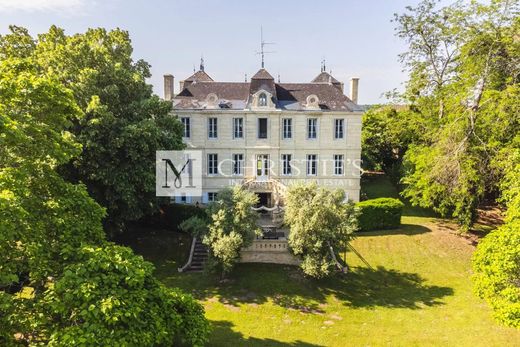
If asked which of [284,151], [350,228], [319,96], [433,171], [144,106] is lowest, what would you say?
[350,228]

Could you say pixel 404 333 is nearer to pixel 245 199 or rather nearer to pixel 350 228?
pixel 350 228

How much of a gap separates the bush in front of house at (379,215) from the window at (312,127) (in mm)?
8359

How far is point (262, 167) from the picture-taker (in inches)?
1305

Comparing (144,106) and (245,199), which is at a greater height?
(144,106)

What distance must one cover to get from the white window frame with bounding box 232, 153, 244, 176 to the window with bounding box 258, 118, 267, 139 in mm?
2542

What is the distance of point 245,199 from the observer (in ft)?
66.3

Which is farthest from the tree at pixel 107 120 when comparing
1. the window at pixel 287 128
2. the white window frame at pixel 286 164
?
the white window frame at pixel 286 164

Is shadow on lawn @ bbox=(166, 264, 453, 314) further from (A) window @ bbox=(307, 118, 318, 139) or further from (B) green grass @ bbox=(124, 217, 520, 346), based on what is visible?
(A) window @ bbox=(307, 118, 318, 139)

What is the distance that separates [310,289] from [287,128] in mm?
16267

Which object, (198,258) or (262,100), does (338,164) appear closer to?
(262,100)

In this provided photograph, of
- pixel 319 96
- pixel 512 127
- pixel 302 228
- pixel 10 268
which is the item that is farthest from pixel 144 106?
pixel 512 127

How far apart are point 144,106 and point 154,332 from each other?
16.3 m

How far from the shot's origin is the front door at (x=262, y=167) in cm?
3303

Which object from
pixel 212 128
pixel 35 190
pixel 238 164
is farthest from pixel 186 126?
pixel 35 190
